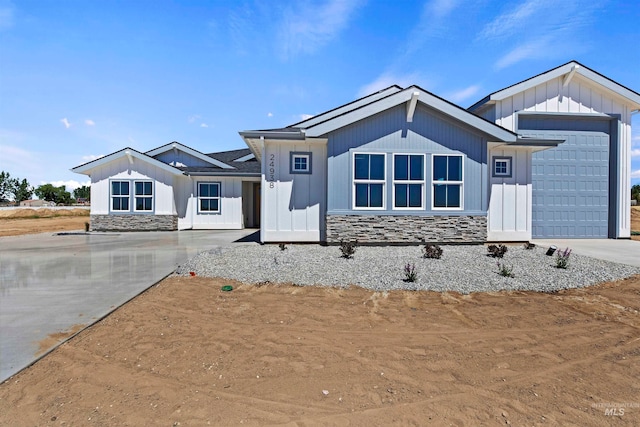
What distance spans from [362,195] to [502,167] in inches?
205

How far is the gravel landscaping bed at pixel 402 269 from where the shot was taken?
5805mm

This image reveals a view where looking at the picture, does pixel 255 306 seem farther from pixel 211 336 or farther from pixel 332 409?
pixel 332 409

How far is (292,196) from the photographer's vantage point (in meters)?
9.95

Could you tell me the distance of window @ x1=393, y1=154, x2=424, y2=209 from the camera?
9500 millimetres

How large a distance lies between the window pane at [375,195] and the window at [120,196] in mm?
12844

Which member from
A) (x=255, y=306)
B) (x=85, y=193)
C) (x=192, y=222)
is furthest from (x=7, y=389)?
(x=85, y=193)

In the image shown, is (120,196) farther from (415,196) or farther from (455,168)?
(455,168)

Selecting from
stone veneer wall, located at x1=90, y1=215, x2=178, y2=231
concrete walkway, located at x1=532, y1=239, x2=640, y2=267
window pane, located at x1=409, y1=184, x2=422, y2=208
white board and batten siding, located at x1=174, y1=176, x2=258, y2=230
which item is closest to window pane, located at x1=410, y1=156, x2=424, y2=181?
window pane, located at x1=409, y1=184, x2=422, y2=208

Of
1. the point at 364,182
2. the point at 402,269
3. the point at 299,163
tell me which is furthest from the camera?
the point at 299,163

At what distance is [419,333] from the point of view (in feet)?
12.2

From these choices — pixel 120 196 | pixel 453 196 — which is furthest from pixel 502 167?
pixel 120 196

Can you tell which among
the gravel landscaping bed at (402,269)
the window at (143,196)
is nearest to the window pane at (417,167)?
the gravel landscaping bed at (402,269)

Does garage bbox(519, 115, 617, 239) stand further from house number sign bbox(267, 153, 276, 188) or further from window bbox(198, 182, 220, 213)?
window bbox(198, 182, 220, 213)

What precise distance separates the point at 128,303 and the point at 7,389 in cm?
216
